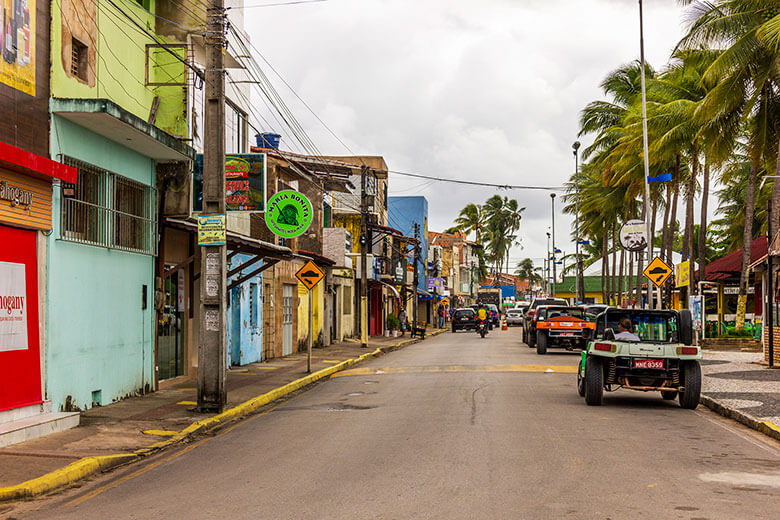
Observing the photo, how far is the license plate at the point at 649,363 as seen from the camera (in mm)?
14305

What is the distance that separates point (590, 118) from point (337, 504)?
152ft

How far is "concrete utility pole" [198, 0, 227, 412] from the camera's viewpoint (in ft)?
46.0

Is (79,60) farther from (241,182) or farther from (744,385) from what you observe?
(744,385)

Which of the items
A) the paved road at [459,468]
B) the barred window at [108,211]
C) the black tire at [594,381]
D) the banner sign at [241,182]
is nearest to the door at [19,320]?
the barred window at [108,211]

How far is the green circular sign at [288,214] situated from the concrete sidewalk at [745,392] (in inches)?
401

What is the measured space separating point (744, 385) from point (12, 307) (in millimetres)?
14239

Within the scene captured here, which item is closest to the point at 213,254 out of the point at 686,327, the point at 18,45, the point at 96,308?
the point at 96,308

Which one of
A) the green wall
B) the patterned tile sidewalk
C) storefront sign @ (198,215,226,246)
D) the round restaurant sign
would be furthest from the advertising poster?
the round restaurant sign

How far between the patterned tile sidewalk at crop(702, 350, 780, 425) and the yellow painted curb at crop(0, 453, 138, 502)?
899cm

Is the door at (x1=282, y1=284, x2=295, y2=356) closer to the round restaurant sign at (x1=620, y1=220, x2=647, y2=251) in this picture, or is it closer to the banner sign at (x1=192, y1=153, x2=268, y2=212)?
the round restaurant sign at (x1=620, y1=220, x2=647, y2=251)

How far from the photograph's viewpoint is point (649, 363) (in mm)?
14320

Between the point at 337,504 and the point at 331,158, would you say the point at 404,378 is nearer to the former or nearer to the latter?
the point at 337,504

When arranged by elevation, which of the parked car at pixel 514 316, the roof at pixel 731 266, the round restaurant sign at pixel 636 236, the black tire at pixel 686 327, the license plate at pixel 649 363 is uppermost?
the round restaurant sign at pixel 636 236

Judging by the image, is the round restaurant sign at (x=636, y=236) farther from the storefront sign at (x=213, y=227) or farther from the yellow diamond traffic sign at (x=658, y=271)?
the storefront sign at (x=213, y=227)
